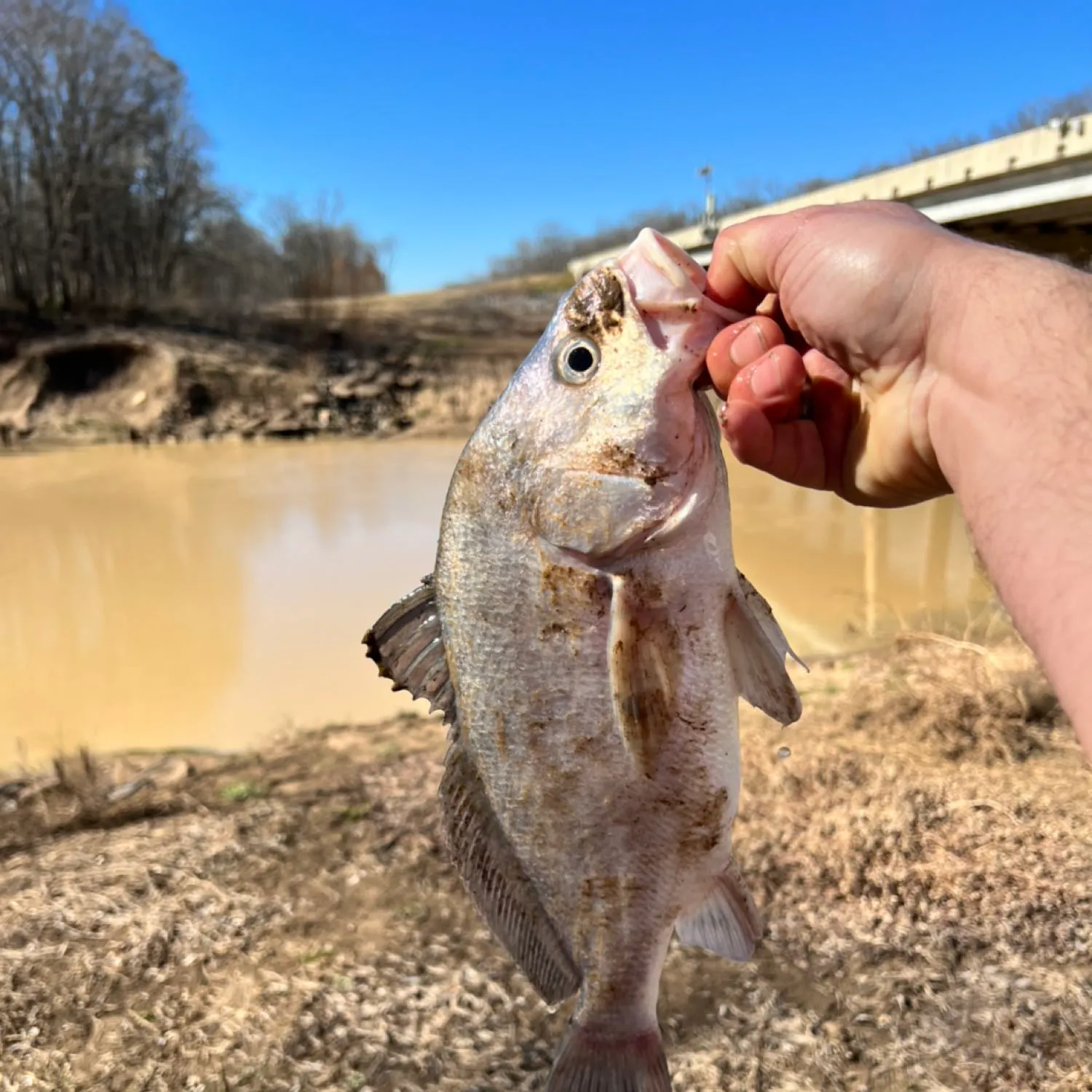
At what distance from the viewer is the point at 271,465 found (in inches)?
874

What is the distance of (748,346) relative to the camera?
2037mm

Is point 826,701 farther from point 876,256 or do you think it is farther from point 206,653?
point 206,653

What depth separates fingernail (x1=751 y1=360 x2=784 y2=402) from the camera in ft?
6.66

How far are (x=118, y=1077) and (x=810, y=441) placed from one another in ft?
11.2

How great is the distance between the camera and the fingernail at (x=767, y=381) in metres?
2.03

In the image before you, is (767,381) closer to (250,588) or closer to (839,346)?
(839,346)

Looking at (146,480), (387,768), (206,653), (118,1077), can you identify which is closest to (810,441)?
(118,1077)

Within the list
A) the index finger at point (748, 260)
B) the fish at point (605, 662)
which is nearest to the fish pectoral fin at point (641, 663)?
the fish at point (605, 662)

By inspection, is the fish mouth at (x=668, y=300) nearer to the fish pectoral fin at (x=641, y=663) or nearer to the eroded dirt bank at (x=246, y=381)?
the fish pectoral fin at (x=641, y=663)

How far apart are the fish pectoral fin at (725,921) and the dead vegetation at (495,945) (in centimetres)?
86

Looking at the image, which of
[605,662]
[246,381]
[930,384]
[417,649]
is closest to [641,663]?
[605,662]

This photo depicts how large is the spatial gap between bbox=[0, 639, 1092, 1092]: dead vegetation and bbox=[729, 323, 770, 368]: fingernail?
4.61 feet

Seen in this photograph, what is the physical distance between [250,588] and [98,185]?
2836cm

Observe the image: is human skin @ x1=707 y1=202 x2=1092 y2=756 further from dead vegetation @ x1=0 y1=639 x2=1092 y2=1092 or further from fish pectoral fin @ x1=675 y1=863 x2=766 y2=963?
dead vegetation @ x1=0 y1=639 x2=1092 y2=1092
